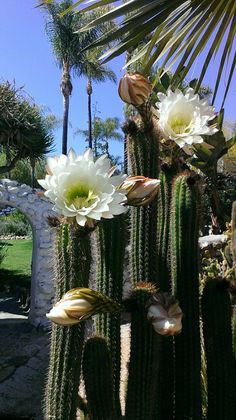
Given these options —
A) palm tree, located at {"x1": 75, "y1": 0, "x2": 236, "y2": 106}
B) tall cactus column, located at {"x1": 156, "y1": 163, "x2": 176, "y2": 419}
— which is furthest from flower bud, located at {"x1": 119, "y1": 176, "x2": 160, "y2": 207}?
palm tree, located at {"x1": 75, "y1": 0, "x2": 236, "y2": 106}

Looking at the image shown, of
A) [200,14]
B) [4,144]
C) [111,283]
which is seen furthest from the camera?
[4,144]

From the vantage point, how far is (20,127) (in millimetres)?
7801

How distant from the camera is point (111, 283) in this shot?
1780mm

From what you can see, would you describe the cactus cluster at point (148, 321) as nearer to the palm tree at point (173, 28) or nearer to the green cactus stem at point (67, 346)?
the green cactus stem at point (67, 346)

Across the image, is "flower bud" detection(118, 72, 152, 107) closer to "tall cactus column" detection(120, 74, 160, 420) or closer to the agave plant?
"tall cactus column" detection(120, 74, 160, 420)

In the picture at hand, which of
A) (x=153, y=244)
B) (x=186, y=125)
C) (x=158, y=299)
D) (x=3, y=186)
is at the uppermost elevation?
(x=3, y=186)

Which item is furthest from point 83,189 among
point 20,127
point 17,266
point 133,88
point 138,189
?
point 17,266

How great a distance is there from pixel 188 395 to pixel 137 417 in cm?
26

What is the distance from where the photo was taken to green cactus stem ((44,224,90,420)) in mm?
1598

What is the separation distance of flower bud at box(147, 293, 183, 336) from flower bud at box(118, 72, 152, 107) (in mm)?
718

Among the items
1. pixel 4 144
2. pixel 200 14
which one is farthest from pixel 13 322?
pixel 200 14

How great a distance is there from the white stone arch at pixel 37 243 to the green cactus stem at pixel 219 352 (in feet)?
15.8

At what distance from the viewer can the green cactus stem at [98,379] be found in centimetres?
165

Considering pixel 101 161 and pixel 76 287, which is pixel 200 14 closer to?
pixel 101 161
